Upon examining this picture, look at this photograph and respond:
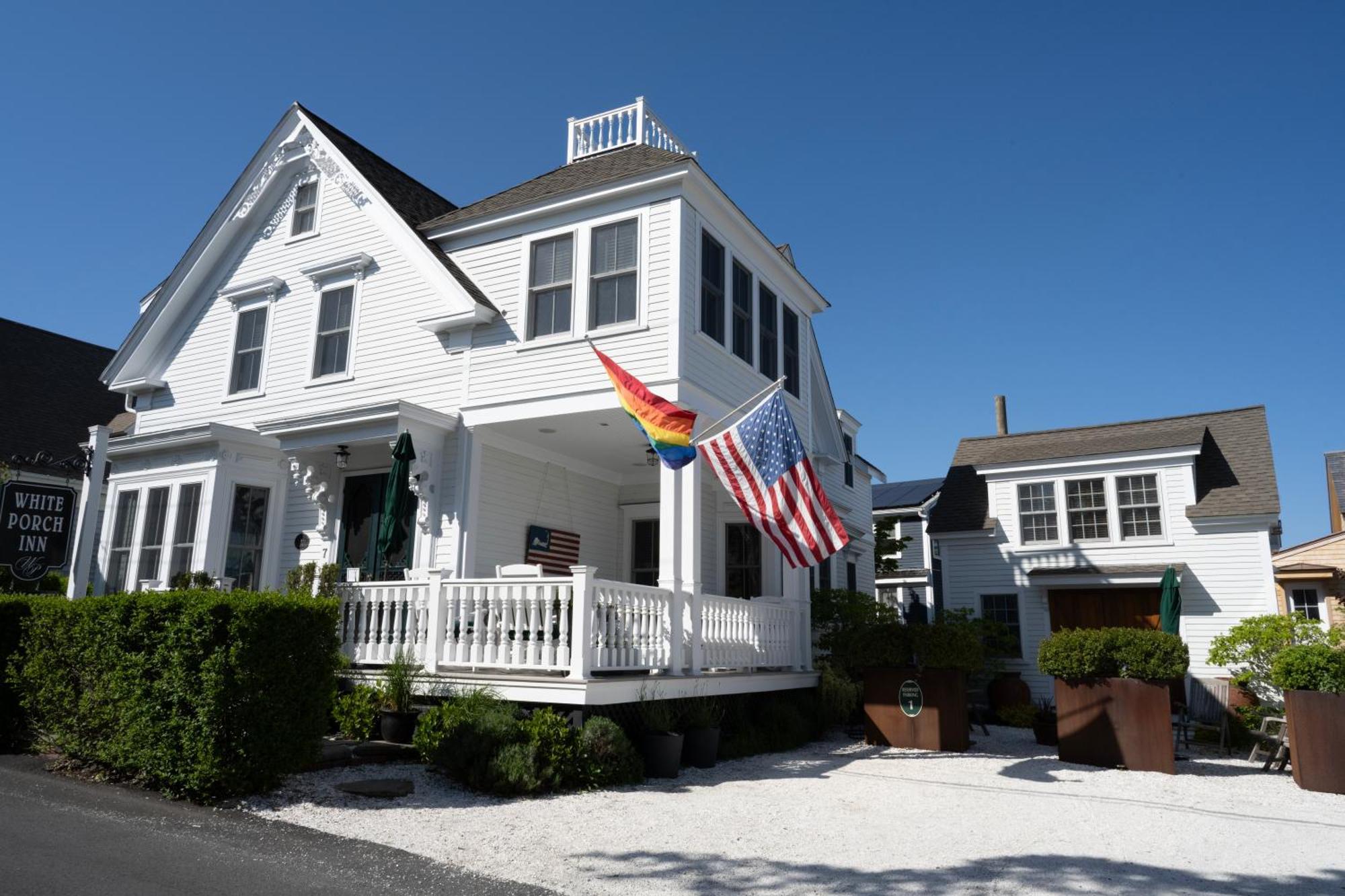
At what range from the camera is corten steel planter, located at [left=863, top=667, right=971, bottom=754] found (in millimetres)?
12047

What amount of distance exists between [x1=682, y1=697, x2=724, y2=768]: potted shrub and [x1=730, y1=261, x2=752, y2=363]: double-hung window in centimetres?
542

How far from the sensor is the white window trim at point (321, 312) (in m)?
14.0

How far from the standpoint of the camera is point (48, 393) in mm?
22672

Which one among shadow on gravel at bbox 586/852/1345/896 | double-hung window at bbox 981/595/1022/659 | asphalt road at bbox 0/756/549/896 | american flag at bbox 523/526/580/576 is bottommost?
shadow on gravel at bbox 586/852/1345/896

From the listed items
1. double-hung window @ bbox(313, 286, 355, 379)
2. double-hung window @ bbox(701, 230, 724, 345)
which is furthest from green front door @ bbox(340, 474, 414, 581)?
double-hung window @ bbox(701, 230, 724, 345)

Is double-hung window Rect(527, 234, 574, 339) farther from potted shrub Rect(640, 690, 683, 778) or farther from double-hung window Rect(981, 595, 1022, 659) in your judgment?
double-hung window Rect(981, 595, 1022, 659)

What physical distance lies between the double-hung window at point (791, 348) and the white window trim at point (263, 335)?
876cm

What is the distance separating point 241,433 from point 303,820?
25.8ft

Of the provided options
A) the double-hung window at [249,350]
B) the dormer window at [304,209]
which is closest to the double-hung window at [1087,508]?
the dormer window at [304,209]

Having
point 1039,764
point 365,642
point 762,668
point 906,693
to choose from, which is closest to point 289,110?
point 365,642

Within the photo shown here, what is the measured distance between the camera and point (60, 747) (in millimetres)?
8773

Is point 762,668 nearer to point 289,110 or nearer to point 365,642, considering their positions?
point 365,642

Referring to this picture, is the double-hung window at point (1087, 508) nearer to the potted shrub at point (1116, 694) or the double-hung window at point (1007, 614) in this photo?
the double-hung window at point (1007, 614)

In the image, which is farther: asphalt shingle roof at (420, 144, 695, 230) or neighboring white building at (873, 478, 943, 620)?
neighboring white building at (873, 478, 943, 620)
